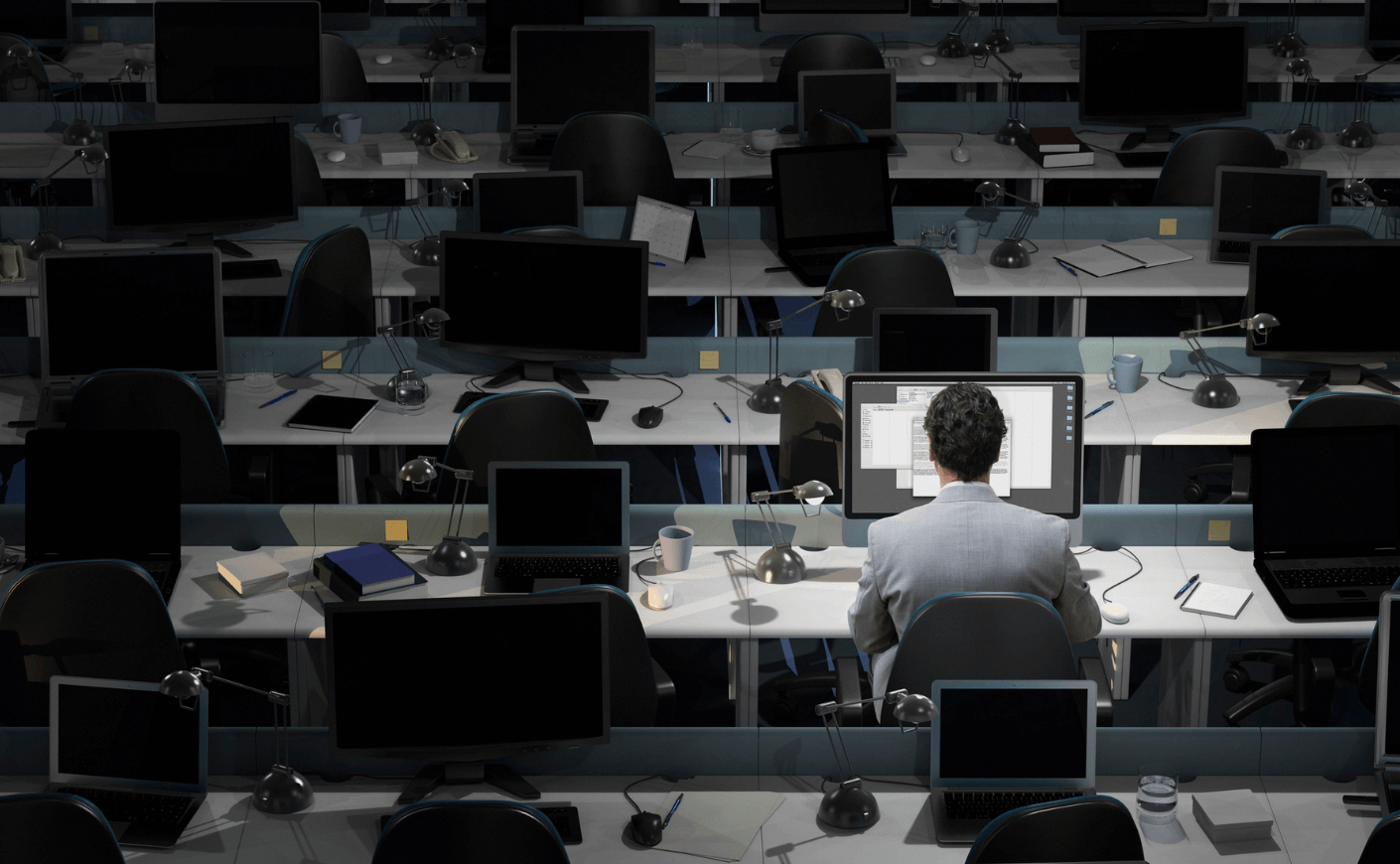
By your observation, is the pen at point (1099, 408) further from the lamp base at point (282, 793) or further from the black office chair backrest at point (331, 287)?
the lamp base at point (282, 793)

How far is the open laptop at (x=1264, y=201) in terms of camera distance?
230 inches

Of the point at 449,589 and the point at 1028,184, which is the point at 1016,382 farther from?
the point at 1028,184

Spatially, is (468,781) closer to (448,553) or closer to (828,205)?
(448,553)

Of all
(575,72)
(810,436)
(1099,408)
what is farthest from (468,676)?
(575,72)

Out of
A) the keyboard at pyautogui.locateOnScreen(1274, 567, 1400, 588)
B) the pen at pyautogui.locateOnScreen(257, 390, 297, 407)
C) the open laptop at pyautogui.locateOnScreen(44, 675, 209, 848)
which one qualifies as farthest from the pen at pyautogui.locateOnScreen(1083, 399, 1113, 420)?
the open laptop at pyautogui.locateOnScreen(44, 675, 209, 848)

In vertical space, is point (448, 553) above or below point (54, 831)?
above

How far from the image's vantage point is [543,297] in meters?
5.01

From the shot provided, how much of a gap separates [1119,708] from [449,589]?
194 cm

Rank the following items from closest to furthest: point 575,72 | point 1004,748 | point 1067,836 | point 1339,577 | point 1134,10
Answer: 1. point 1067,836
2. point 1004,748
3. point 1339,577
4. point 575,72
5. point 1134,10

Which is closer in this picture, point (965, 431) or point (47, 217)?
point (965, 431)

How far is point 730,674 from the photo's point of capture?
4.01 metres

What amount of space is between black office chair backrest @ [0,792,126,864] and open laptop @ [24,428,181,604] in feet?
4.24

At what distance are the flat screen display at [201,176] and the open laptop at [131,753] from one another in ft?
11.0

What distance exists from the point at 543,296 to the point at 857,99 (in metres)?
2.52
